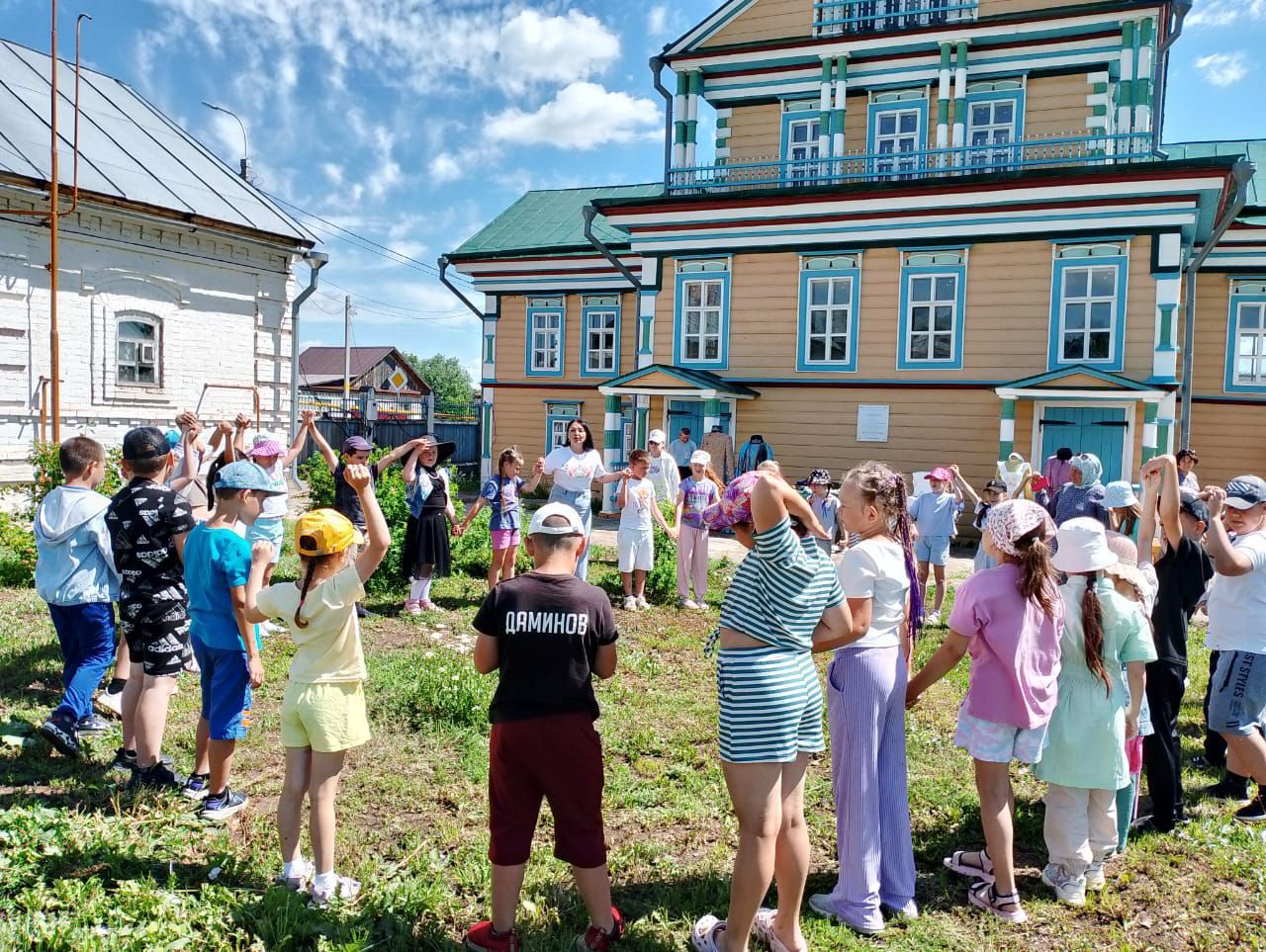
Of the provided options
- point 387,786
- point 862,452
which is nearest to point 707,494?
point 387,786

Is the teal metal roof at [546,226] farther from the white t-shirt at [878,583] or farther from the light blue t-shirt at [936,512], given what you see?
the white t-shirt at [878,583]

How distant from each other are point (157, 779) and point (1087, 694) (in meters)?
4.51

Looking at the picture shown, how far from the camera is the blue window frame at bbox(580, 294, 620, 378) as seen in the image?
69.3 ft

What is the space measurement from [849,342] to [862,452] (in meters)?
2.08

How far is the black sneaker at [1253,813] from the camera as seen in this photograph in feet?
15.3

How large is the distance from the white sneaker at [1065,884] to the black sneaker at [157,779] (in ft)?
13.9

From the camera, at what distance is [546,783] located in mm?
3197

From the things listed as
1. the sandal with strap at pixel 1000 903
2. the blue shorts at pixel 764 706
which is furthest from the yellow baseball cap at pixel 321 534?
the sandal with strap at pixel 1000 903

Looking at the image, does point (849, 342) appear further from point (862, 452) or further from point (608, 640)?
point (608, 640)

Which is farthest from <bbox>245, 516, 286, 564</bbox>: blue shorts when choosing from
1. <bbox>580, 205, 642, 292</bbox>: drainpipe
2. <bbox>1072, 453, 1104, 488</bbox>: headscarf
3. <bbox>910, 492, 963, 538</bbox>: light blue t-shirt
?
<bbox>580, 205, 642, 292</bbox>: drainpipe

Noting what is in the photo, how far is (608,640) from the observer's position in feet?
10.7

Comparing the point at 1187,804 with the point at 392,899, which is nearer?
the point at 392,899

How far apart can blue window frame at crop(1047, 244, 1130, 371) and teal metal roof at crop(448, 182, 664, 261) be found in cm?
972

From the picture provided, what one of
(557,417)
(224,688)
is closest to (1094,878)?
(224,688)
